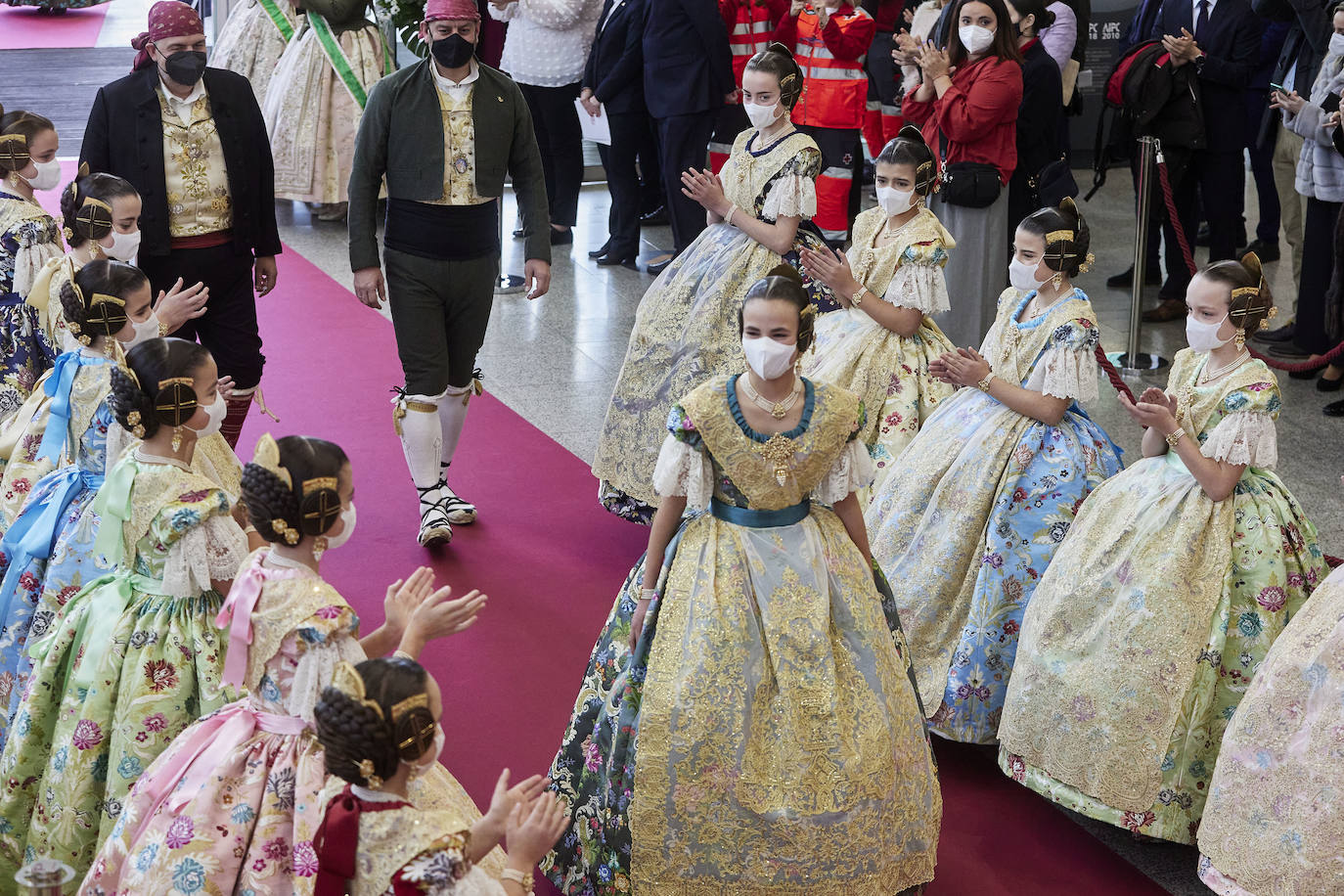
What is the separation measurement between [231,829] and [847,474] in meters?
1.34

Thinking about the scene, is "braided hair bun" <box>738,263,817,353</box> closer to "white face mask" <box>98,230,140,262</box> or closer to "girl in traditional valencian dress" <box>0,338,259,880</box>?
"girl in traditional valencian dress" <box>0,338,259,880</box>

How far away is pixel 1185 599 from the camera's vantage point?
322cm

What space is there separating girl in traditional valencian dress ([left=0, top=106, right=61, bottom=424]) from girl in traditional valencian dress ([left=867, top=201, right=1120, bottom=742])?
263 centimetres

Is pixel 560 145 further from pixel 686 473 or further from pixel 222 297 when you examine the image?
pixel 686 473

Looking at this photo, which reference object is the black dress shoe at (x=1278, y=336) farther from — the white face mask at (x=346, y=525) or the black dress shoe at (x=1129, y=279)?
the white face mask at (x=346, y=525)

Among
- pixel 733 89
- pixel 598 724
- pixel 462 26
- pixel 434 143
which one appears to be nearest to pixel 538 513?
pixel 434 143

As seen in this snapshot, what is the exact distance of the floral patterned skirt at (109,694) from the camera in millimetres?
2777

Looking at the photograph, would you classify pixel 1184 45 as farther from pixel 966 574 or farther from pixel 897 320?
pixel 966 574

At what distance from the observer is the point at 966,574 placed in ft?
12.3

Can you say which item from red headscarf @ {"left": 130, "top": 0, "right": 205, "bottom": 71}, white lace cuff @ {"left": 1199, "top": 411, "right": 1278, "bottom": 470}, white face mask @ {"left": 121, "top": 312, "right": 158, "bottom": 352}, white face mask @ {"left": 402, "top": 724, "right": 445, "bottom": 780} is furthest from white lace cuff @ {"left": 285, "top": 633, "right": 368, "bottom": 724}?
red headscarf @ {"left": 130, "top": 0, "right": 205, "bottom": 71}

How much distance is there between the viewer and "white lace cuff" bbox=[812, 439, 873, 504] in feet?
9.70

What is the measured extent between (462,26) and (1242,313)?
2.47m

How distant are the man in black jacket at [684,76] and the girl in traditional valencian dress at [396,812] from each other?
200 inches

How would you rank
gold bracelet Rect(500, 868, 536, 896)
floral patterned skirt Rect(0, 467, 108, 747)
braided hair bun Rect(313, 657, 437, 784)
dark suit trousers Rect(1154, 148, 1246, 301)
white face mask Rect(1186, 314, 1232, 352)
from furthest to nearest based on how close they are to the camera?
1. dark suit trousers Rect(1154, 148, 1246, 301)
2. white face mask Rect(1186, 314, 1232, 352)
3. floral patterned skirt Rect(0, 467, 108, 747)
4. gold bracelet Rect(500, 868, 536, 896)
5. braided hair bun Rect(313, 657, 437, 784)
